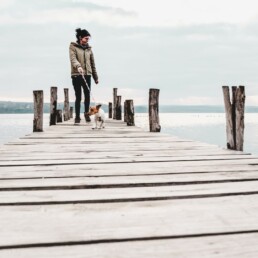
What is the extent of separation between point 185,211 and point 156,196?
302 millimetres

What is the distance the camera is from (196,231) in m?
1.64

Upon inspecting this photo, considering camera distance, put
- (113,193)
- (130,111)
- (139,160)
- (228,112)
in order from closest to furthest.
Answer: (113,193) < (139,160) < (228,112) < (130,111)

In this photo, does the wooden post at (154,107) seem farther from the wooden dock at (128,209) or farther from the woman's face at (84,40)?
the wooden dock at (128,209)

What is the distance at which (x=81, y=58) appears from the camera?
28.2ft

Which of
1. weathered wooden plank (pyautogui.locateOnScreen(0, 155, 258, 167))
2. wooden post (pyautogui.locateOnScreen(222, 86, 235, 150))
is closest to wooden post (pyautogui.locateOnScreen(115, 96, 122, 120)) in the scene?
wooden post (pyautogui.locateOnScreen(222, 86, 235, 150))

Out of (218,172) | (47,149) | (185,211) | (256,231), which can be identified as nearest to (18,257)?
(185,211)

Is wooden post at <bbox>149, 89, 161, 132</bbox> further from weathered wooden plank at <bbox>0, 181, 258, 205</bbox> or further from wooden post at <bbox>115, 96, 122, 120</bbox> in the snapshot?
wooden post at <bbox>115, 96, 122, 120</bbox>

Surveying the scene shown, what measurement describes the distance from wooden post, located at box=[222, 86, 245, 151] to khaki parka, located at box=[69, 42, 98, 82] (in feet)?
13.7

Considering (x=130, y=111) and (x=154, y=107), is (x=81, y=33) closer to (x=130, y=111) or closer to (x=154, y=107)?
(x=154, y=107)

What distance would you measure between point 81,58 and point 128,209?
278 inches

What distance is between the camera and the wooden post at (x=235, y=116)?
4875 millimetres

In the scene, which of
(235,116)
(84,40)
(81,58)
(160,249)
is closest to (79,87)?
(81,58)

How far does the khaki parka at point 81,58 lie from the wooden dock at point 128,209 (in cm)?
520

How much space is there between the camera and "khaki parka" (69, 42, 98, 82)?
8.36 metres
